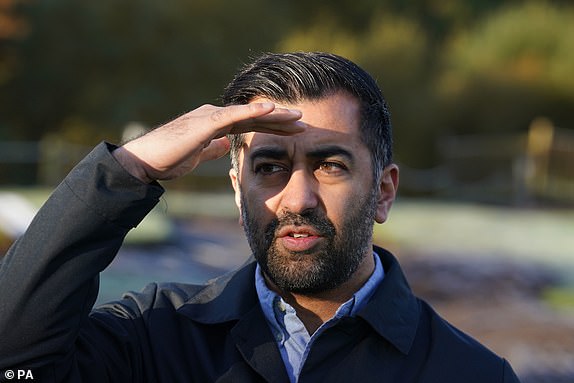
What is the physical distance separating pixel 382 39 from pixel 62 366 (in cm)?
2286

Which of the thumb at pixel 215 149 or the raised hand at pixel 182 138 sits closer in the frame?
the raised hand at pixel 182 138

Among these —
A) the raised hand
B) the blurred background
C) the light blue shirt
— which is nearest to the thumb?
the raised hand

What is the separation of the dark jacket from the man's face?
130 mm

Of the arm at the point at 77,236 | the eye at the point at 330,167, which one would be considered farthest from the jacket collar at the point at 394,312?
the arm at the point at 77,236

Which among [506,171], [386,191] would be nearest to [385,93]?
[506,171]

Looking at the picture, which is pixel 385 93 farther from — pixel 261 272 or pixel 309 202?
pixel 309 202

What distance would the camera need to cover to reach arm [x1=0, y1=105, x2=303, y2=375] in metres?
2.18

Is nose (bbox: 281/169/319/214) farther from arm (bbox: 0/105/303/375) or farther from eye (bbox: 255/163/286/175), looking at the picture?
arm (bbox: 0/105/303/375)

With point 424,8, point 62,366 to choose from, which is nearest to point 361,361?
point 62,366

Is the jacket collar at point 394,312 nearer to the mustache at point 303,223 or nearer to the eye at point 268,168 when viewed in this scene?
the mustache at point 303,223

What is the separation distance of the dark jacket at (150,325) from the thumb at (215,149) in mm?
255

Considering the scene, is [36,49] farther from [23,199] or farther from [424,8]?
[424,8]

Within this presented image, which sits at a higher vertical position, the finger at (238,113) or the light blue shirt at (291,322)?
the finger at (238,113)

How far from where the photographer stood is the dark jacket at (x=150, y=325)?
Result: 2.19 m
